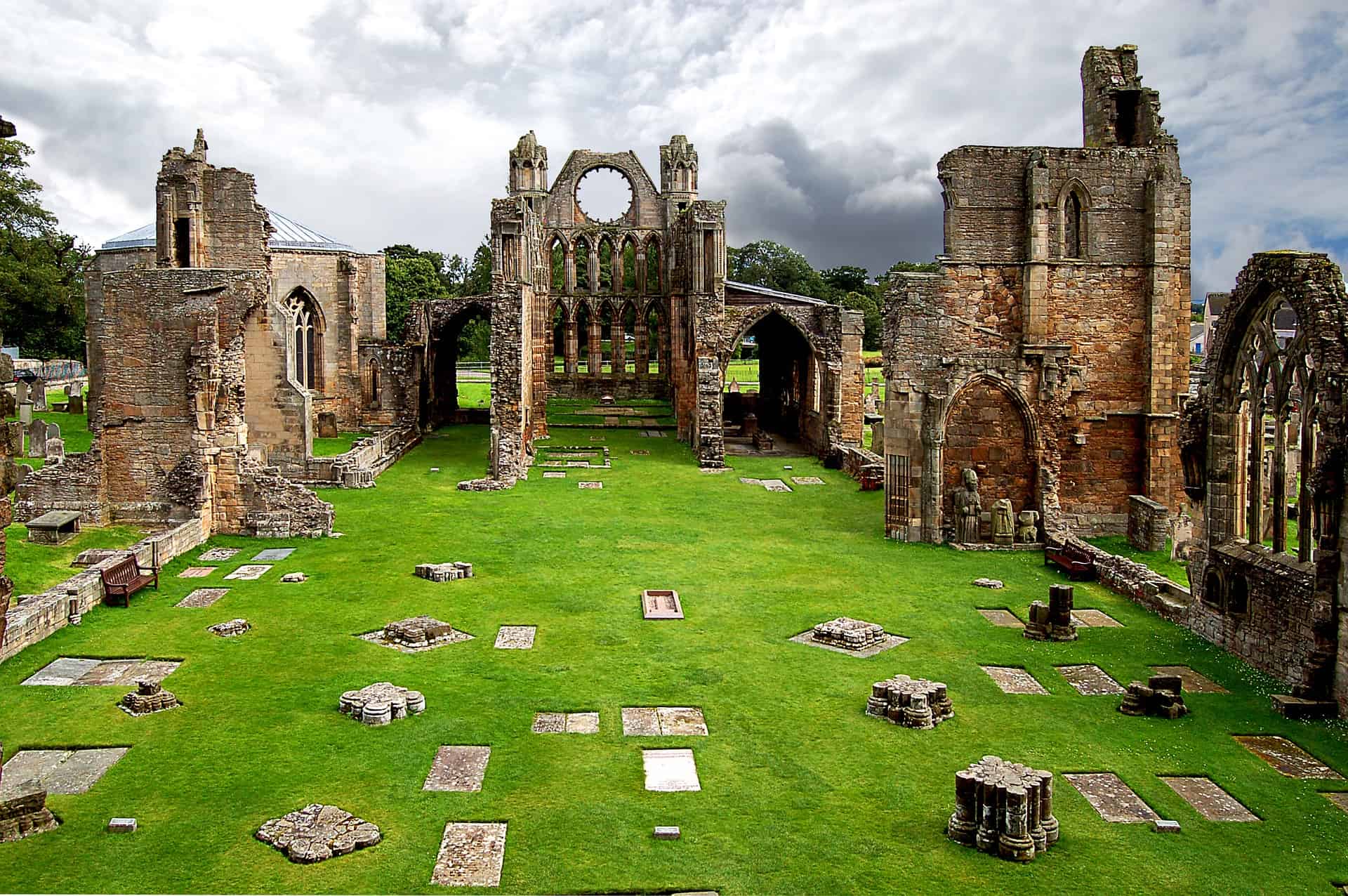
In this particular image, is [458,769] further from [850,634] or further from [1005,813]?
[850,634]

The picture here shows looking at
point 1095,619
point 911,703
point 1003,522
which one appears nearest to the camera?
point 911,703

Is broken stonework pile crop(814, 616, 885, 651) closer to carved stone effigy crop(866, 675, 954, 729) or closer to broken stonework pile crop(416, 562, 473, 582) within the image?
Result: carved stone effigy crop(866, 675, 954, 729)

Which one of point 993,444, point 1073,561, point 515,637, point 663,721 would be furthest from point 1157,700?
point 993,444

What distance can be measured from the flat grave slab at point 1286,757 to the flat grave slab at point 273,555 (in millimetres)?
14355

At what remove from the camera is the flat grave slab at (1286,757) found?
33.1ft

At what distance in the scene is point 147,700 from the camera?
1113 cm

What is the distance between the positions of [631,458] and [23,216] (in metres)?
22.0

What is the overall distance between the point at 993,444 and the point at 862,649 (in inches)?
341

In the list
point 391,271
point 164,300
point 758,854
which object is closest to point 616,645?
point 758,854

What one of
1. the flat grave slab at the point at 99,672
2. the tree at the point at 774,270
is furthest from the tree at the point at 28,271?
the tree at the point at 774,270

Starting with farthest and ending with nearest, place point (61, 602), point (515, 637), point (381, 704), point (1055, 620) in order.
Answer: point (1055, 620)
point (515, 637)
point (61, 602)
point (381, 704)

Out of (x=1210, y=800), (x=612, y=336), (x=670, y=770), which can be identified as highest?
(x=612, y=336)

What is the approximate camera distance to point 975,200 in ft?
73.4

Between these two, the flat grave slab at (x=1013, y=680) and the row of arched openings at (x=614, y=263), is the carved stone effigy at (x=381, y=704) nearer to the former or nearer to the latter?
the flat grave slab at (x=1013, y=680)
